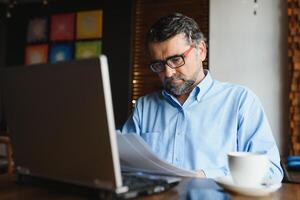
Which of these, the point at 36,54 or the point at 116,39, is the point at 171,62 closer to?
the point at 116,39

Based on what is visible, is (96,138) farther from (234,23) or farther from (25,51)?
(25,51)

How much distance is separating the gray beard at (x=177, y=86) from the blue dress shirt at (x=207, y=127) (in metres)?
0.03

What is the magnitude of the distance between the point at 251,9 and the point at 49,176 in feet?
8.36

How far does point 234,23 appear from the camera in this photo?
9.68 feet

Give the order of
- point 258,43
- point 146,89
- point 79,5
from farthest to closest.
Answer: point 79,5 < point 146,89 < point 258,43

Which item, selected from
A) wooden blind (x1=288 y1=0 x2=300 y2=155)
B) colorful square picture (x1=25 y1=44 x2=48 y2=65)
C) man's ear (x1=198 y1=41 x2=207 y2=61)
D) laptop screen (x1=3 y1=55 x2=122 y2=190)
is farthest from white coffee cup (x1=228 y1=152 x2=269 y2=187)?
colorful square picture (x1=25 y1=44 x2=48 y2=65)

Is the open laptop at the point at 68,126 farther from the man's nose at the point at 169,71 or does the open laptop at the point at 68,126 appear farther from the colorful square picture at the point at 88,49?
the colorful square picture at the point at 88,49

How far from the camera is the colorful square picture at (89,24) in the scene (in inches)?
142

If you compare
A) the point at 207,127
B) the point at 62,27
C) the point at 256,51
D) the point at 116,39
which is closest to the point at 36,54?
the point at 62,27

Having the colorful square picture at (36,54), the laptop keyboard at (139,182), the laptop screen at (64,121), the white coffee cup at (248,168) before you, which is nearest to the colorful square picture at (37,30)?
the colorful square picture at (36,54)

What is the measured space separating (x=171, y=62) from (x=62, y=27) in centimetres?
266

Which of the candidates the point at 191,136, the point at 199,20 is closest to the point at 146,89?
the point at 199,20

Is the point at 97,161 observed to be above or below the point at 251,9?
below

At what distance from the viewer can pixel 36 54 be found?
394 cm
